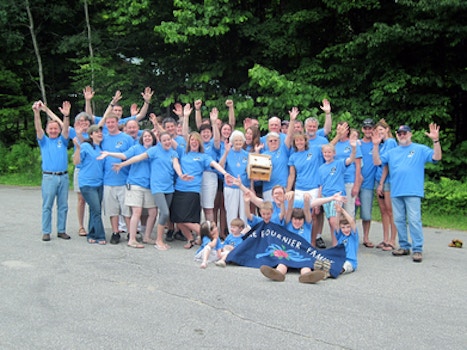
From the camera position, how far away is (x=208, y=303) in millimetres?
6055

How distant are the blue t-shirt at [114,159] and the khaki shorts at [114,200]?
82 millimetres

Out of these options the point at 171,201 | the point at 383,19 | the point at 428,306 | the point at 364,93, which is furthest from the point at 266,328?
the point at 383,19

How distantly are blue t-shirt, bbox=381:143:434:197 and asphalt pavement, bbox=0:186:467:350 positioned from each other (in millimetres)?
1014

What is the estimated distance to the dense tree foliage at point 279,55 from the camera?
48.3 feet

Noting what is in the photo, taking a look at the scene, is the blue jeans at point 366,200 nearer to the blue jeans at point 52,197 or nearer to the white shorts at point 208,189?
the white shorts at point 208,189

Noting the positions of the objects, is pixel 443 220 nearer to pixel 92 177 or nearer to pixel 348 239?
pixel 348 239

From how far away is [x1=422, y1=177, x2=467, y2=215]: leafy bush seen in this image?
42.7 ft

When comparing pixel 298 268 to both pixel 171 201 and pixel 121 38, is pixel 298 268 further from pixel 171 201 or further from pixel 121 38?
pixel 121 38

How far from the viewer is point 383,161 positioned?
8961 mm

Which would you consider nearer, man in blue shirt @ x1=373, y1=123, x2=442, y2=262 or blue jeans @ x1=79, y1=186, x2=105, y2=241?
man in blue shirt @ x1=373, y1=123, x2=442, y2=262

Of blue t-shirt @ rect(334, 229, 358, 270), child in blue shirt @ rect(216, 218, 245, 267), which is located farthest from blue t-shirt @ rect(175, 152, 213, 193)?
blue t-shirt @ rect(334, 229, 358, 270)

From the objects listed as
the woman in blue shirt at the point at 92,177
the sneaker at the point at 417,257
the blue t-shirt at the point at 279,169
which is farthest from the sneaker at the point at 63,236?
the sneaker at the point at 417,257

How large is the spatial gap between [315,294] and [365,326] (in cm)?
115

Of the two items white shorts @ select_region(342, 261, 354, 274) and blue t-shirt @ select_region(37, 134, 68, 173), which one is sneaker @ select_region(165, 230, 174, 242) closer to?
blue t-shirt @ select_region(37, 134, 68, 173)
